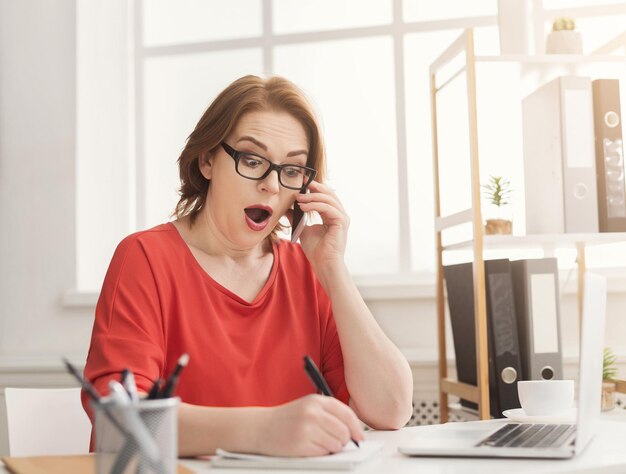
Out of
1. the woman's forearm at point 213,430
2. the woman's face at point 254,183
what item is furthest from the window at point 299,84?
the woman's forearm at point 213,430

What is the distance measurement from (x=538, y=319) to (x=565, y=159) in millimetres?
422

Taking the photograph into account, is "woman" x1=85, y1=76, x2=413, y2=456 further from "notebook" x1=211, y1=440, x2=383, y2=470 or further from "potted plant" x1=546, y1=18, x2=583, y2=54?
"potted plant" x1=546, y1=18, x2=583, y2=54

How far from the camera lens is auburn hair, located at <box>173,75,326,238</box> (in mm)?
1688

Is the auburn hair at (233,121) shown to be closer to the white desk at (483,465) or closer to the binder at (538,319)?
the binder at (538,319)

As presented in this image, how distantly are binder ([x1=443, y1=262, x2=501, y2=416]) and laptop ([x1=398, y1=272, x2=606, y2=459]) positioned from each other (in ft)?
2.65

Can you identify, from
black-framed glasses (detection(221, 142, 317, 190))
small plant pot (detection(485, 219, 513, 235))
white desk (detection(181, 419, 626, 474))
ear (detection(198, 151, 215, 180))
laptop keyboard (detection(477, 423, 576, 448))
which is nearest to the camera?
white desk (detection(181, 419, 626, 474))

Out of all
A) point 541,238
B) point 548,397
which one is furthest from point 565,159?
point 548,397

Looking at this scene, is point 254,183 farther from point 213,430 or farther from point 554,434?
point 554,434

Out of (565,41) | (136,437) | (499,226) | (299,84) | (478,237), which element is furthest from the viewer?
(299,84)

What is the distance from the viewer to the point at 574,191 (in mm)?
2109

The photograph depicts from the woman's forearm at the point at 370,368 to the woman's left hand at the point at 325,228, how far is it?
84mm

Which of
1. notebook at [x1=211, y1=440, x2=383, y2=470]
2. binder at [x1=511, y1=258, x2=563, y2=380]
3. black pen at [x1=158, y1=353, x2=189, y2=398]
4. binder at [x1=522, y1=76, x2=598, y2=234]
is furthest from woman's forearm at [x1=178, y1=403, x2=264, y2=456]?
binder at [x1=522, y1=76, x2=598, y2=234]

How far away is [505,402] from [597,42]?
1.34 metres

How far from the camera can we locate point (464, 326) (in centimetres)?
224
